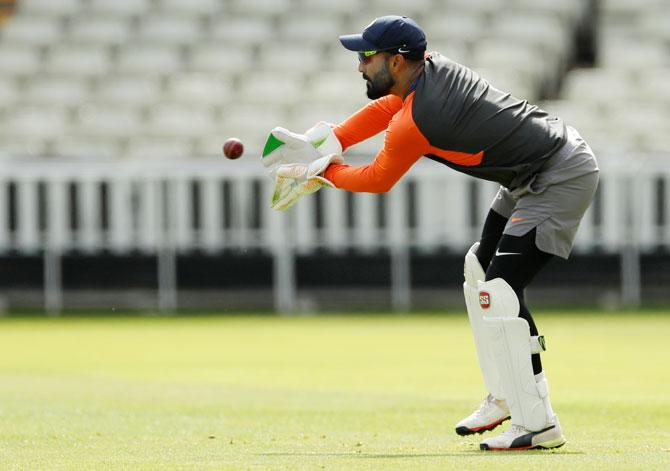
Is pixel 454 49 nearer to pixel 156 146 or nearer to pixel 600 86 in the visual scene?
pixel 600 86

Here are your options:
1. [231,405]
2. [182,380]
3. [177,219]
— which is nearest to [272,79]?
[177,219]

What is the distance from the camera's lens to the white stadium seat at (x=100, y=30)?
24.2 meters

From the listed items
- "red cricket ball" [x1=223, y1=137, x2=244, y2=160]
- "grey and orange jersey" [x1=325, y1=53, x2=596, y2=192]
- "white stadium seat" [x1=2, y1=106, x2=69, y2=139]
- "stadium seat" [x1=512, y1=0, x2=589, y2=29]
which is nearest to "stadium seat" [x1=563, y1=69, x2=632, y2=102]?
"stadium seat" [x1=512, y1=0, x2=589, y2=29]

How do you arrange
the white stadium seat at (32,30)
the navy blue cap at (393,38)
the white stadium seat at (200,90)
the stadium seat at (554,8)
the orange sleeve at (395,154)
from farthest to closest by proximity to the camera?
the white stadium seat at (32,30)
the stadium seat at (554,8)
the white stadium seat at (200,90)
the navy blue cap at (393,38)
the orange sleeve at (395,154)

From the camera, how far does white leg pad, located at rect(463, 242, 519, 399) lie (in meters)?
6.75

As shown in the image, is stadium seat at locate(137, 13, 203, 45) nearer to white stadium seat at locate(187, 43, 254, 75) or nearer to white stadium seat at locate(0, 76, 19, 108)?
white stadium seat at locate(187, 43, 254, 75)

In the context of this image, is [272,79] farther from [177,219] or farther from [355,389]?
[355,389]

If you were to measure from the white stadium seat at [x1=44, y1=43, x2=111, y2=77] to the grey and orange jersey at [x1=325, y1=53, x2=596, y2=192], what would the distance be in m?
17.2

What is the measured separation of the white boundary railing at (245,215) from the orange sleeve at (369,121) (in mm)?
10402

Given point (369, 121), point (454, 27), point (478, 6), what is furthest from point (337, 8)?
point (369, 121)

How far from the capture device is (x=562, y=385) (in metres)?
9.63

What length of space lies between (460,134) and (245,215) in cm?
1149

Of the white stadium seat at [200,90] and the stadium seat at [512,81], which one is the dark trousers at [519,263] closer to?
the stadium seat at [512,81]

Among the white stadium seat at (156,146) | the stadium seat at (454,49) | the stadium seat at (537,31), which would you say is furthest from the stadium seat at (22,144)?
the stadium seat at (537,31)
